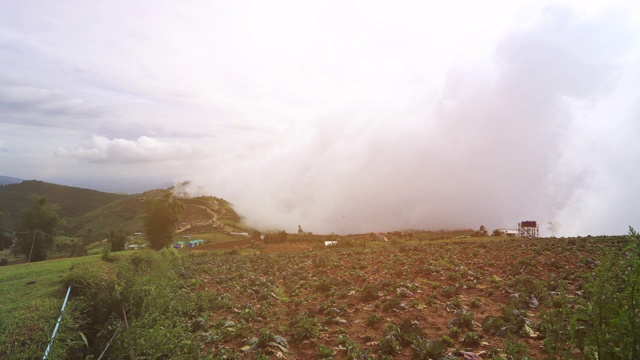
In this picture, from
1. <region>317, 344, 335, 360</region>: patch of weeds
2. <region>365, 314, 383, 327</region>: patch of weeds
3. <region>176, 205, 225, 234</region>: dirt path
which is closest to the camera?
<region>317, 344, 335, 360</region>: patch of weeds

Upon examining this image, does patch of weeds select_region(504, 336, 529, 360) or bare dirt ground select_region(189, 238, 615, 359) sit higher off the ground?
patch of weeds select_region(504, 336, 529, 360)

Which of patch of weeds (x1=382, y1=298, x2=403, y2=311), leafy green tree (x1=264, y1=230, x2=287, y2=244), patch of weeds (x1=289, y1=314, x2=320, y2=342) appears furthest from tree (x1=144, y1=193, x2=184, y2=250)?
patch of weeds (x1=382, y1=298, x2=403, y2=311)

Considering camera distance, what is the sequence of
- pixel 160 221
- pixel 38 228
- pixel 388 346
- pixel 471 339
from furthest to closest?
pixel 160 221 → pixel 38 228 → pixel 388 346 → pixel 471 339

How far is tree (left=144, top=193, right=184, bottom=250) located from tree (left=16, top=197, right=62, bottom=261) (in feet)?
47.5

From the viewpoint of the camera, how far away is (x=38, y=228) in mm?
50219

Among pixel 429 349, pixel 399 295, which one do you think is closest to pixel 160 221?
pixel 399 295

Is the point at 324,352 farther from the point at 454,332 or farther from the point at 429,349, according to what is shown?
the point at 454,332

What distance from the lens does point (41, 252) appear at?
164 ft

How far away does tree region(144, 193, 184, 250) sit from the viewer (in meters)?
50.3

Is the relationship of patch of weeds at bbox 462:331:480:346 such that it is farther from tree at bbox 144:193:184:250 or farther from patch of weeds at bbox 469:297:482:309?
tree at bbox 144:193:184:250

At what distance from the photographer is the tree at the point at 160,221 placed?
50.3 meters

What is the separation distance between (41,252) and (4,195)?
13685 cm

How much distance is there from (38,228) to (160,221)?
713 inches

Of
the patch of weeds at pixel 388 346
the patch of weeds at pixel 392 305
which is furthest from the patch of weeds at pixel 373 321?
the patch of weeds at pixel 388 346
